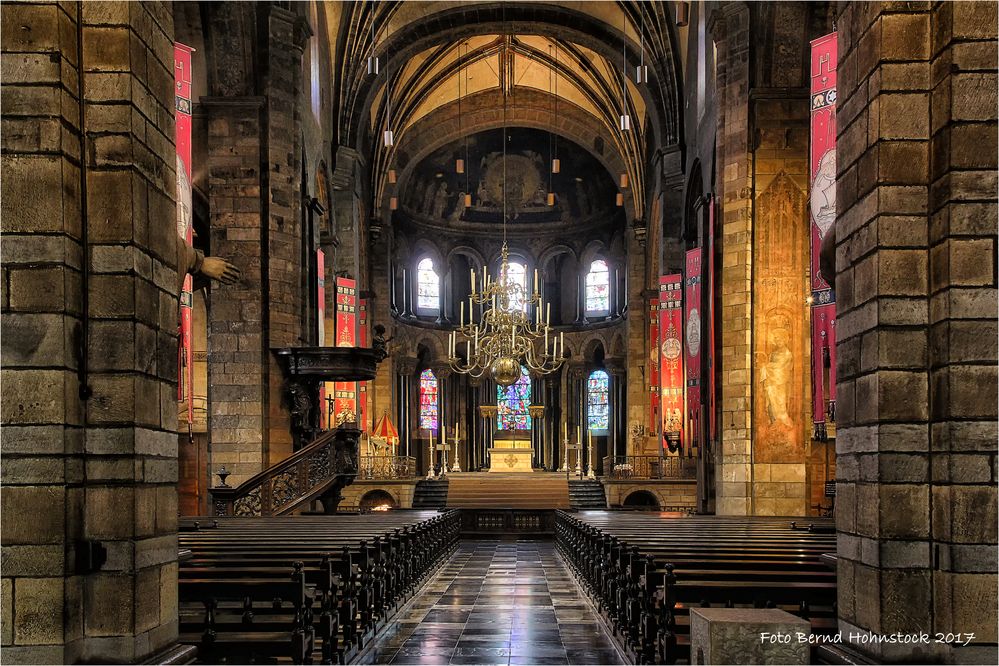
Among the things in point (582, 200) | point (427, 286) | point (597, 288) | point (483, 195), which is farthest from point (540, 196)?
point (427, 286)

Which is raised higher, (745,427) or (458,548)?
(745,427)

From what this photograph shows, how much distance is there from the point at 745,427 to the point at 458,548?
6.92m

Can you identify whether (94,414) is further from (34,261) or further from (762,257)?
(762,257)

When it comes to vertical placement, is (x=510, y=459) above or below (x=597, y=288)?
below

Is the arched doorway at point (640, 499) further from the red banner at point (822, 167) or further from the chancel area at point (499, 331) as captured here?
the red banner at point (822, 167)

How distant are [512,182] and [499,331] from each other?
16.5 m

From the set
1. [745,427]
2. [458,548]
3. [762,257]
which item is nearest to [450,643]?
[745,427]

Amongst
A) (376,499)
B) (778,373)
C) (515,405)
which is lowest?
(376,499)

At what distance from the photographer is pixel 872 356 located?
4.55 metres

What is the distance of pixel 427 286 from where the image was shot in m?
36.7

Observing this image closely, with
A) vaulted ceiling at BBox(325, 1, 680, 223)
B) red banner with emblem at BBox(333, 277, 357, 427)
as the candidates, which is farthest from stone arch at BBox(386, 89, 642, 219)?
red banner with emblem at BBox(333, 277, 357, 427)

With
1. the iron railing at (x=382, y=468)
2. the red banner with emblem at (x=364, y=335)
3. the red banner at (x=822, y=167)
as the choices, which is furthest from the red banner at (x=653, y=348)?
the red banner at (x=822, y=167)

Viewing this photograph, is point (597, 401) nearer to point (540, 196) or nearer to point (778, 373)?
point (540, 196)

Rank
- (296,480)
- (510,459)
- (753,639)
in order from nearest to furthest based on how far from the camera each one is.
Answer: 1. (753,639)
2. (296,480)
3. (510,459)
